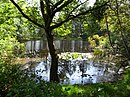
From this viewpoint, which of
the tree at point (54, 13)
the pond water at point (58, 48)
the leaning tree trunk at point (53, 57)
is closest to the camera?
the tree at point (54, 13)

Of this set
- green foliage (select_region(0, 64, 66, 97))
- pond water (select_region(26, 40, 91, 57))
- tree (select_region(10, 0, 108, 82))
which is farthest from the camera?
pond water (select_region(26, 40, 91, 57))

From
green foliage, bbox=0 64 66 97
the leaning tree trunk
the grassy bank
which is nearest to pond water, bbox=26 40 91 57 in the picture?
the leaning tree trunk

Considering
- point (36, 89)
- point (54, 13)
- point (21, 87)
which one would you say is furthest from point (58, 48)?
point (36, 89)

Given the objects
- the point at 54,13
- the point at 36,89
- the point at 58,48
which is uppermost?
the point at 54,13

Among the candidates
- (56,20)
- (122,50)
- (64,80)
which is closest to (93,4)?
(56,20)

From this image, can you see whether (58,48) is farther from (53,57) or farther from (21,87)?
(21,87)

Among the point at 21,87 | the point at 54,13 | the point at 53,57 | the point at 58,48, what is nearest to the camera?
the point at 21,87

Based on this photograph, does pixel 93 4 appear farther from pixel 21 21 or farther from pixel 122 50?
pixel 122 50

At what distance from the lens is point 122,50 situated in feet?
67.5

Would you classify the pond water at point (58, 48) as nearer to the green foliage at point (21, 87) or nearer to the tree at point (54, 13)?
the tree at point (54, 13)

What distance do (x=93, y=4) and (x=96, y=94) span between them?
262 inches

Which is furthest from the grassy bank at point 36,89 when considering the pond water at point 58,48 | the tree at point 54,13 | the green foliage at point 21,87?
the pond water at point 58,48

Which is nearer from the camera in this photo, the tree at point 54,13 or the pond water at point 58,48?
the tree at point 54,13

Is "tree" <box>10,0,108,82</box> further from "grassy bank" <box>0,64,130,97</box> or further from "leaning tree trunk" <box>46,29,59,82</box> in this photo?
"grassy bank" <box>0,64,130,97</box>
